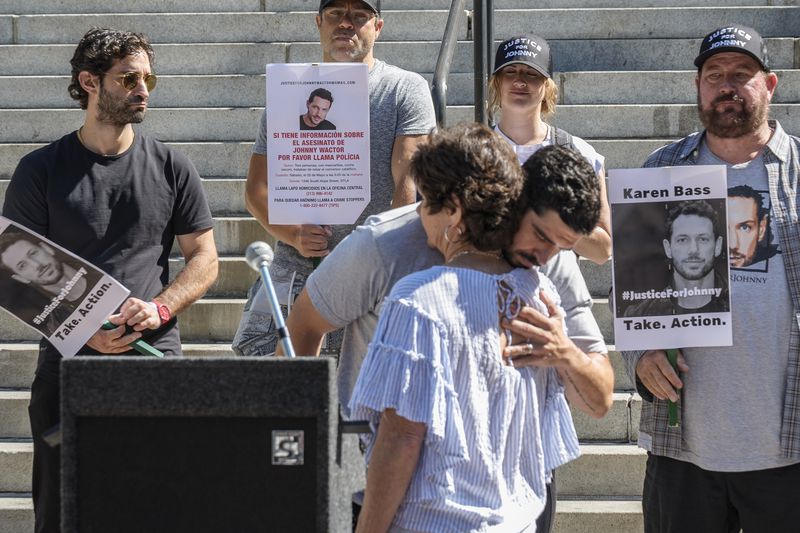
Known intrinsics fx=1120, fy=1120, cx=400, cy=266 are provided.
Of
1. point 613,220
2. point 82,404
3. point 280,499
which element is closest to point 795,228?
point 613,220

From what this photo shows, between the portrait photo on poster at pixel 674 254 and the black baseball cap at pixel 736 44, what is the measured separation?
0.55 metres

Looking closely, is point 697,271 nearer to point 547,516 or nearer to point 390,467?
point 547,516

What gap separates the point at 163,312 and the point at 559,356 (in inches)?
76.6

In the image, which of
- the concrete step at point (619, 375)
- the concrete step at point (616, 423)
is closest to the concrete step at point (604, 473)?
the concrete step at point (616, 423)

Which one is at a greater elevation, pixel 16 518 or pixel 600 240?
pixel 600 240

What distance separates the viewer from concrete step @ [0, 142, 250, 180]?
690cm

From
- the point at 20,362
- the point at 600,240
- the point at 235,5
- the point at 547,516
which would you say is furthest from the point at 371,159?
the point at 235,5

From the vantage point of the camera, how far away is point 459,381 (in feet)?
7.69

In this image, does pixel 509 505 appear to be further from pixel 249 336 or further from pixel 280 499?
pixel 249 336

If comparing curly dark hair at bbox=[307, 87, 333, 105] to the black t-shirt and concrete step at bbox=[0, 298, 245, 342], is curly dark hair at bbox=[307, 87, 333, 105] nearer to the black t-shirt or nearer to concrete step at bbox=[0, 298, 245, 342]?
the black t-shirt

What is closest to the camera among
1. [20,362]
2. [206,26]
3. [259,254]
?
[259,254]

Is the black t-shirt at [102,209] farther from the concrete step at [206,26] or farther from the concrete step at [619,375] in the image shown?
the concrete step at [206,26]

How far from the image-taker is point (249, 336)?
3.75 m

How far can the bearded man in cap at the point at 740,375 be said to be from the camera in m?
3.52
